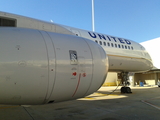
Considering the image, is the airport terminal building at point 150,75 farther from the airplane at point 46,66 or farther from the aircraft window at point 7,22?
the airplane at point 46,66

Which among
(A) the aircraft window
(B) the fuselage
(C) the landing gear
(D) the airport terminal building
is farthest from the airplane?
(D) the airport terminal building

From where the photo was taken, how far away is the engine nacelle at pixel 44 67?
397cm

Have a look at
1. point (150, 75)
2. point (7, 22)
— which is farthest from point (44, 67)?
point (150, 75)

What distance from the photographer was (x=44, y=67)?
430 cm

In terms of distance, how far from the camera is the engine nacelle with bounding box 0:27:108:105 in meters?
3.97

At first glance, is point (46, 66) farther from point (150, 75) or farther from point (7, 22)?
point (150, 75)

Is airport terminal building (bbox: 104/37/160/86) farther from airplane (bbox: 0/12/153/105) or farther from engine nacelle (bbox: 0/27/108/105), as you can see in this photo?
engine nacelle (bbox: 0/27/108/105)

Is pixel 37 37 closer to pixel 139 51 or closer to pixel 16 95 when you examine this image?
pixel 16 95

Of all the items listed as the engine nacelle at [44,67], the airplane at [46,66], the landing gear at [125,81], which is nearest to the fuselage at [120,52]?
the landing gear at [125,81]

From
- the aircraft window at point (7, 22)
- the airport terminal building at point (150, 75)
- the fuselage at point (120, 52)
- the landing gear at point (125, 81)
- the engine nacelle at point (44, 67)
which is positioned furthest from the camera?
the airport terminal building at point (150, 75)

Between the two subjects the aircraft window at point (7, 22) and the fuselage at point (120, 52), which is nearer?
the aircraft window at point (7, 22)

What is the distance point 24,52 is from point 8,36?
26.0 inches

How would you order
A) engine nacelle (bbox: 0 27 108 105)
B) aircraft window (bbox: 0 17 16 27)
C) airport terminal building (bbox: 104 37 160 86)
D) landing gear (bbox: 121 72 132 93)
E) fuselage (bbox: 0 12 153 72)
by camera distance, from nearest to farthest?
engine nacelle (bbox: 0 27 108 105)
aircraft window (bbox: 0 17 16 27)
fuselage (bbox: 0 12 153 72)
landing gear (bbox: 121 72 132 93)
airport terminal building (bbox: 104 37 160 86)

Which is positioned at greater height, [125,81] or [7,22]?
[7,22]
